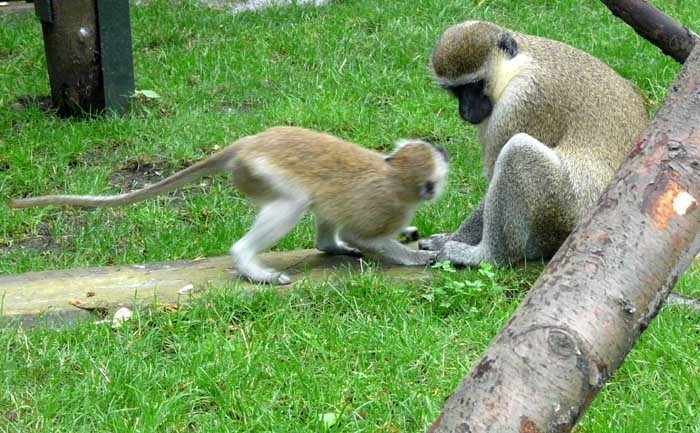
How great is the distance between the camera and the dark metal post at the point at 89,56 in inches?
326

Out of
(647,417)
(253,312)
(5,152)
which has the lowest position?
(5,152)

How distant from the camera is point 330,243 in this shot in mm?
5820

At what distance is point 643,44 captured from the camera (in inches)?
361

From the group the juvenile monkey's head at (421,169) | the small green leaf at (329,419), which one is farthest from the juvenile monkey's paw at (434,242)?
the small green leaf at (329,419)

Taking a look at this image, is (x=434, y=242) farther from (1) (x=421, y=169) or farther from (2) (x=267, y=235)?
(2) (x=267, y=235)

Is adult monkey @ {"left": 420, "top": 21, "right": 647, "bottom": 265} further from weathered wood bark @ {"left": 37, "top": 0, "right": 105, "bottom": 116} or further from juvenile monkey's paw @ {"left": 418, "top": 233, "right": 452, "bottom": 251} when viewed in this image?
weathered wood bark @ {"left": 37, "top": 0, "right": 105, "bottom": 116}

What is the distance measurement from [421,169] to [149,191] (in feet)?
4.83

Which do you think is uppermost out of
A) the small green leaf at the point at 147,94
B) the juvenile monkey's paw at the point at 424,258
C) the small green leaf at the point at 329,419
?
the small green leaf at the point at 329,419

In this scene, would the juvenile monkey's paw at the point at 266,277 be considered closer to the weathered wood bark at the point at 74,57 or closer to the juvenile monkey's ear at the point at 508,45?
the juvenile monkey's ear at the point at 508,45

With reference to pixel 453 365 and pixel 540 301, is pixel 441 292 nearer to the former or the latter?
pixel 453 365

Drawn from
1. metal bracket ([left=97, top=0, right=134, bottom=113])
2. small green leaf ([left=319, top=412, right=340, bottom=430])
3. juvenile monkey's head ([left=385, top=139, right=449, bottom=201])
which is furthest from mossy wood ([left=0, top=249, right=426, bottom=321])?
metal bracket ([left=97, top=0, right=134, bottom=113])

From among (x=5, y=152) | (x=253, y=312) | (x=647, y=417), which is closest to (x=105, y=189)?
(x=5, y=152)

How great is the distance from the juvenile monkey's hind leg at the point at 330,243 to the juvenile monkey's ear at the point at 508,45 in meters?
1.42

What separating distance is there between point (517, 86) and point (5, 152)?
13.3 feet
